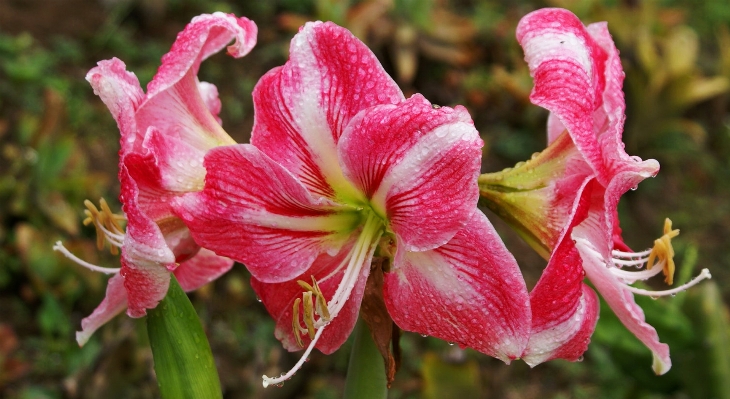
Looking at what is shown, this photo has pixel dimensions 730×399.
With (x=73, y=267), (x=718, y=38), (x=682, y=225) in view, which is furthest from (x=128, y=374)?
(x=718, y=38)

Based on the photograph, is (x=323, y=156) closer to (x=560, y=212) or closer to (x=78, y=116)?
(x=560, y=212)

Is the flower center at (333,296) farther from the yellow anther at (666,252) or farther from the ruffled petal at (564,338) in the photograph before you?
the yellow anther at (666,252)

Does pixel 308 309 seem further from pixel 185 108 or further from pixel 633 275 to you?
pixel 633 275

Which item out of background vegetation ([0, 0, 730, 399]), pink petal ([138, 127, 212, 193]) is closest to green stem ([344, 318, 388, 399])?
pink petal ([138, 127, 212, 193])

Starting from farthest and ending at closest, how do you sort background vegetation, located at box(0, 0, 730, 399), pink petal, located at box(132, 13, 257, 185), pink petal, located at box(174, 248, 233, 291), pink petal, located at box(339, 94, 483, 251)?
background vegetation, located at box(0, 0, 730, 399), pink petal, located at box(174, 248, 233, 291), pink petal, located at box(132, 13, 257, 185), pink petal, located at box(339, 94, 483, 251)

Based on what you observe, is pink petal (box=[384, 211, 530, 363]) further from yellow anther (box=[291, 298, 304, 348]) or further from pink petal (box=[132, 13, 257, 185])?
pink petal (box=[132, 13, 257, 185])

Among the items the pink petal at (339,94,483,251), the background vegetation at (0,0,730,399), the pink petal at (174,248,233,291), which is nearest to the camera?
the pink petal at (339,94,483,251)
